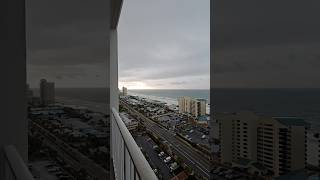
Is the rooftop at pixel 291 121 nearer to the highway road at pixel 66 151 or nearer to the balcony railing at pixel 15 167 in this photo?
the balcony railing at pixel 15 167

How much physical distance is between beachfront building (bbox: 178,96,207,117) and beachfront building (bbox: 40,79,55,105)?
31.7 inches

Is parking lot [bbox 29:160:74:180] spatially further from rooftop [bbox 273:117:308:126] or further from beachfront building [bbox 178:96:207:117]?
rooftop [bbox 273:117:308:126]

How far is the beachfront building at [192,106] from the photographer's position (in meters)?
1.23

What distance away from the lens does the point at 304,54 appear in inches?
15.6

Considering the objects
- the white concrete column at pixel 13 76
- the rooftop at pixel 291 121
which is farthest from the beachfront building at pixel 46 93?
the rooftop at pixel 291 121

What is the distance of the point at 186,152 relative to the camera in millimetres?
1501

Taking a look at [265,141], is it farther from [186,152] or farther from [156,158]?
[156,158]

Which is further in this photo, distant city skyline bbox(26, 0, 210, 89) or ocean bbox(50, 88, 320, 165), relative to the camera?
distant city skyline bbox(26, 0, 210, 89)

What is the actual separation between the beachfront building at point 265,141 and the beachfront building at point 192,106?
14.5 inches

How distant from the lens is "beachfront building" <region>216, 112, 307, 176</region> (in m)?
0.43

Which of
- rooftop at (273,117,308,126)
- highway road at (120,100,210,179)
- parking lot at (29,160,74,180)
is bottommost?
parking lot at (29,160,74,180)

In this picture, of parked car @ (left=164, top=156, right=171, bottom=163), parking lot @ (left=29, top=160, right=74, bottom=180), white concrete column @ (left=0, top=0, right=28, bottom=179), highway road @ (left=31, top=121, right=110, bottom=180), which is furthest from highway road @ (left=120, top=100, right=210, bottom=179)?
white concrete column @ (left=0, top=0, right=28, bottom=179)

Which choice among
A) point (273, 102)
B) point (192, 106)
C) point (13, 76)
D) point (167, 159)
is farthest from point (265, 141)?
point (13, 76)

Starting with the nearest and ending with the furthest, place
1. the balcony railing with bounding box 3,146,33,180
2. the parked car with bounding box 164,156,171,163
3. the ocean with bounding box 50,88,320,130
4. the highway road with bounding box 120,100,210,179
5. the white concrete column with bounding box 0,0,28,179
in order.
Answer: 1. the ocean with bounding box 50,88,320,130
2. the balcony railing with bounding box 3,146,33,180
3. the highway road with bounding box 120,100,210,179
4. the white concrete column with bounding box 0,0,28,179
5. the parked car with bounding box 164,156,171,163
